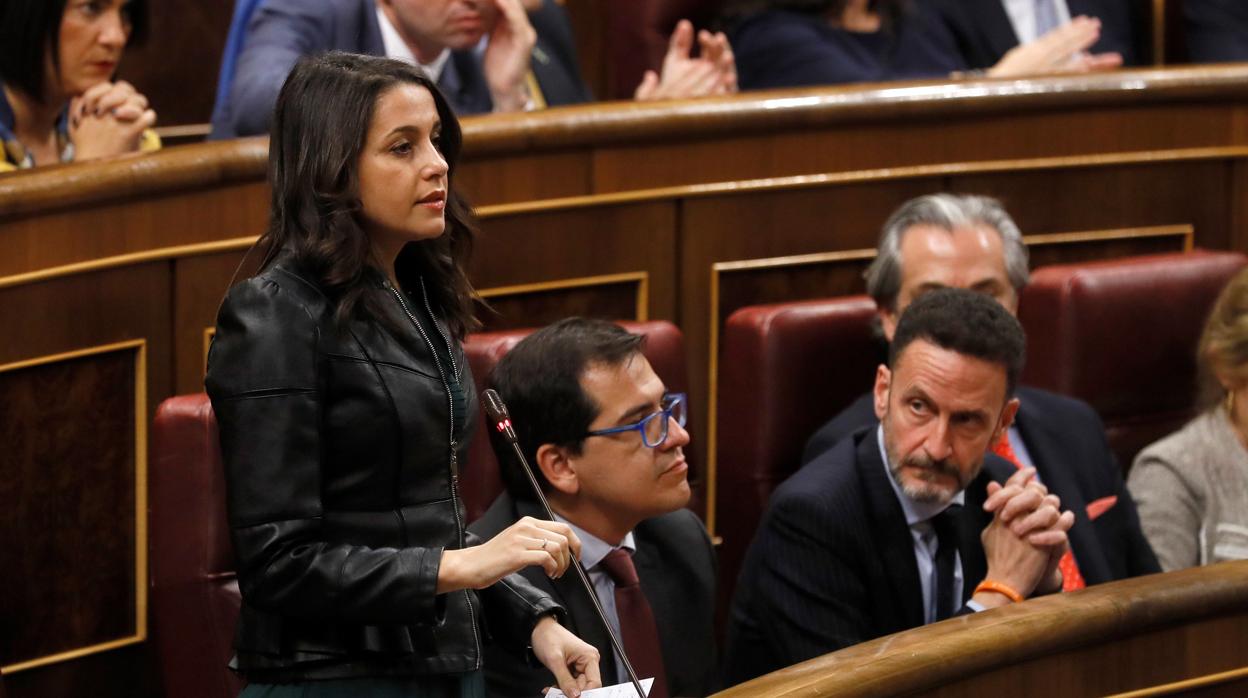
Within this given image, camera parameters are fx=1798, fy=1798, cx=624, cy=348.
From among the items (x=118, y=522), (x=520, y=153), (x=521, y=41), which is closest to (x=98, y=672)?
(x=118, y=522)

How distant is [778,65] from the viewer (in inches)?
53.5

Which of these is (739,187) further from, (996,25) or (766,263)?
(996,25)

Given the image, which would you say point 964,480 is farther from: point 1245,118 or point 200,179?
point 1245,118

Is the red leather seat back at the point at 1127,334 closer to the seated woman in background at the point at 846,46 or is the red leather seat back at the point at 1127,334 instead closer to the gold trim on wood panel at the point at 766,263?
the gold trim on wood panel at the point at 766,263

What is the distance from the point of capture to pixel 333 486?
0.56 meters

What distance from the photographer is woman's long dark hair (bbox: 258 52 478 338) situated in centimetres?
57

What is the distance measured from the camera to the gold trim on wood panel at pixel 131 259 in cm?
87

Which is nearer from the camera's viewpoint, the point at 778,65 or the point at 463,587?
the point at 463,587

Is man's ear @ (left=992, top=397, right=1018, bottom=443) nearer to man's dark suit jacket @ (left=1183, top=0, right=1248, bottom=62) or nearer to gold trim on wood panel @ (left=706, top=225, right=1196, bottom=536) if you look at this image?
gold trim on wood panel @ (left=706, top=225, right=1196, bottom=536)

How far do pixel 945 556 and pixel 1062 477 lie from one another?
0.16m

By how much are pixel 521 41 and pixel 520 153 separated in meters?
0.17

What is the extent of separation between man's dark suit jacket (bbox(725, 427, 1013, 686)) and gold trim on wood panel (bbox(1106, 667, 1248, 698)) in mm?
138

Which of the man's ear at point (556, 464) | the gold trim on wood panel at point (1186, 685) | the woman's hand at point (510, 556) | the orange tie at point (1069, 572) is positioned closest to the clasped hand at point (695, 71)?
the orange tie at point (1069, 572)

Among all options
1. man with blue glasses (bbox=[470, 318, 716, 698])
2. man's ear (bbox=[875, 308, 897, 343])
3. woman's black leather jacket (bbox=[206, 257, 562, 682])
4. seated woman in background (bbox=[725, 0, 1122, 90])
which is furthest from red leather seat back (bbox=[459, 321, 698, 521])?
seated woman in background (bbox=[725, 0, 1122, 90])
